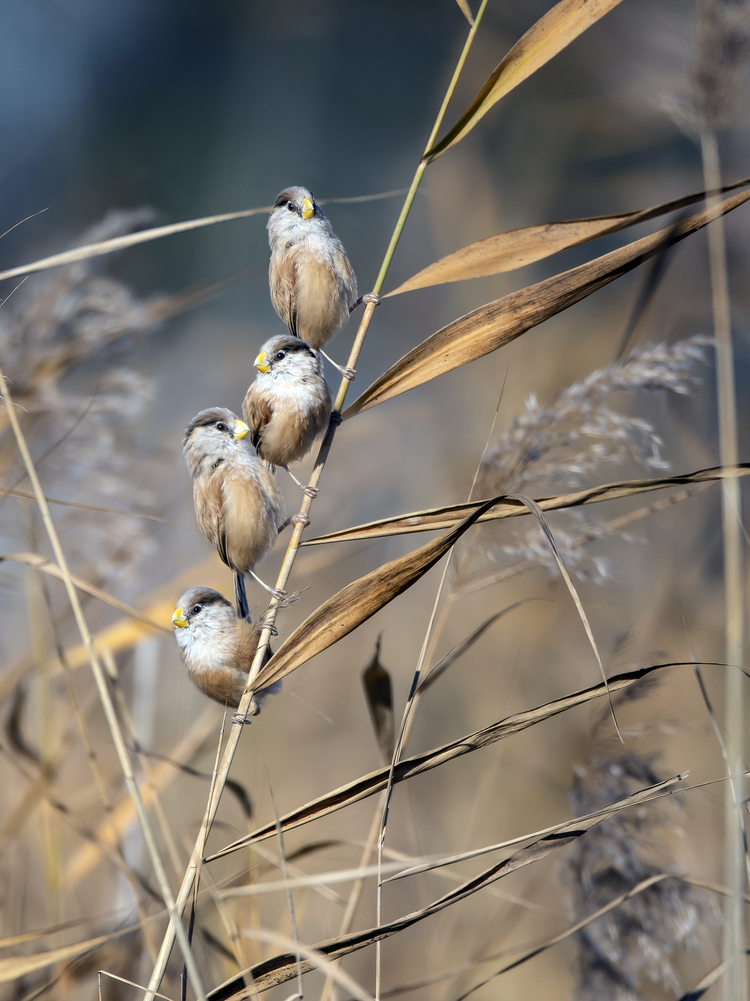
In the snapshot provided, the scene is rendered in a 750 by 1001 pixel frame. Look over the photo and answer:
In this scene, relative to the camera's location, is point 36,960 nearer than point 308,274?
Yes

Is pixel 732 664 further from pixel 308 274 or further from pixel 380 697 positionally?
pixel 308 274

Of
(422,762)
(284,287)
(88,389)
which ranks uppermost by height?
(88,389)

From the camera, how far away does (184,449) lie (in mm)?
641

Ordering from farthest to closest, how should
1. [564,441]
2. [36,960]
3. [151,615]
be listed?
[151,615] → [564,441] → [36,960]

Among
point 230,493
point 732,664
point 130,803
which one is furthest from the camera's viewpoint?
point 130,803

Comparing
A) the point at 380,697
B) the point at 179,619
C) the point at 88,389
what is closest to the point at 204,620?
the point at 179,619

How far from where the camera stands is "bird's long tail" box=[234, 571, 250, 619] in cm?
61

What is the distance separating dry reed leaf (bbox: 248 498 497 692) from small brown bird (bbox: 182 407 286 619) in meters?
0.15

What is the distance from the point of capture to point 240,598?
634 mm

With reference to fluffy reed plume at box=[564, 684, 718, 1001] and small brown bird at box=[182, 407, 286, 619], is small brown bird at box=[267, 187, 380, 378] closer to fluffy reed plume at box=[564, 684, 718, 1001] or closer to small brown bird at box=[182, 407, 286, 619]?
small brown bird at box=[182, 407, 286, 619]

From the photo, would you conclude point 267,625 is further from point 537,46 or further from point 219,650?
point 537,46

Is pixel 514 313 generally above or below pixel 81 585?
above

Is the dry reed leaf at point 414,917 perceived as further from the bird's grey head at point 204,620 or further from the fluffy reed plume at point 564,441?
the fluffy reed plume at point 564,441

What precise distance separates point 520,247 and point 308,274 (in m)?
0.27
